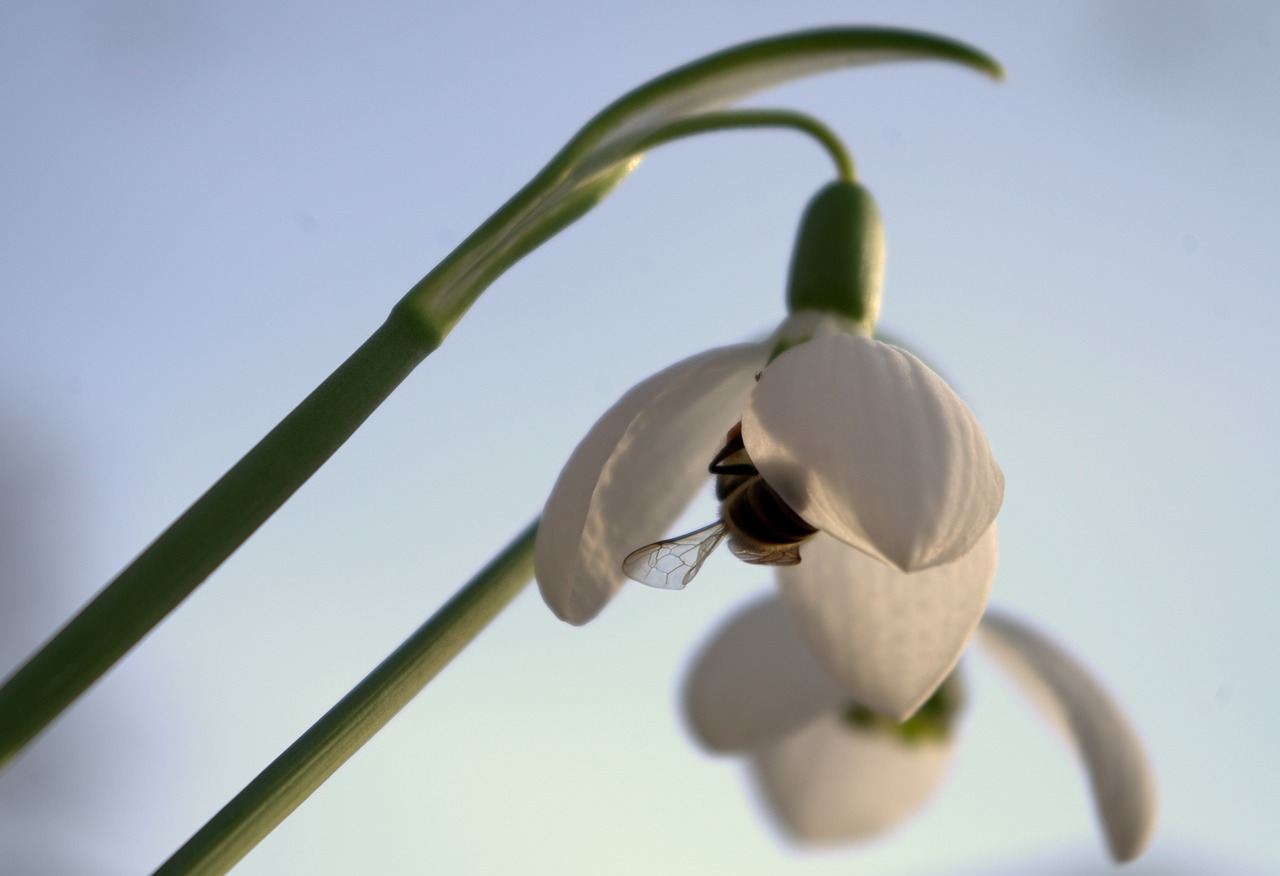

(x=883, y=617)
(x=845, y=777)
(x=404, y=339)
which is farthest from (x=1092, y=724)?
(x=404, y=339)

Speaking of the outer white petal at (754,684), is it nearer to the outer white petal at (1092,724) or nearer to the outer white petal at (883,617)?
the outer white petal at (1092,724)

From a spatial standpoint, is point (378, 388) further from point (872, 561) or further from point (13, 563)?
point (13, 563)

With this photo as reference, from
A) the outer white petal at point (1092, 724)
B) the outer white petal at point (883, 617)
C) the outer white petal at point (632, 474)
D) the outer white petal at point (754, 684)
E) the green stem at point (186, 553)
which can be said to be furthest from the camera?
the outer white petal at point (754, 684)

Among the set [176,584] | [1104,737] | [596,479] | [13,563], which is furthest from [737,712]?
[13,563]

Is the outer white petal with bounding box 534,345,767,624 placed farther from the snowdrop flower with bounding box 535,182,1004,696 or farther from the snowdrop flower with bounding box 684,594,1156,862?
the snowdrop flower with bounding box 684,594,1156,862

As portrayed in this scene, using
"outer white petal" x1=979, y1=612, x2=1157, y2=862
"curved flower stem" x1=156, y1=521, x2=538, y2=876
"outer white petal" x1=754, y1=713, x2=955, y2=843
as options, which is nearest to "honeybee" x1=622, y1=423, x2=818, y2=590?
"curved flower stem" x1=156, y1=521, x2=538, y2=876

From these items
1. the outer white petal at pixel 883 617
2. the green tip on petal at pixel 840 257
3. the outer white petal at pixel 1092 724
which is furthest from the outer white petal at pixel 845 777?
the green tip on petal at pixel 840 257
